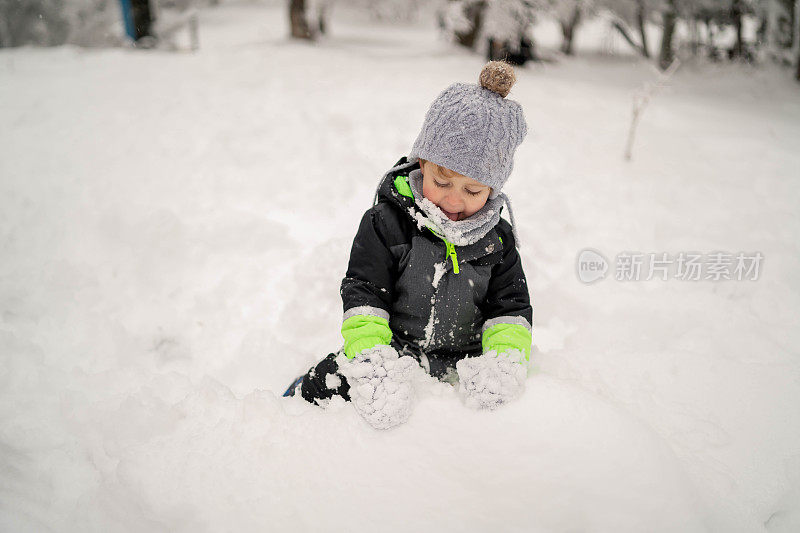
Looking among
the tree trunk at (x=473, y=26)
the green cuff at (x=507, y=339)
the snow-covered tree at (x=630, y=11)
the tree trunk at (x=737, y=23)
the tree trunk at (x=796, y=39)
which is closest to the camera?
the green cuff at (x=507, y=339)

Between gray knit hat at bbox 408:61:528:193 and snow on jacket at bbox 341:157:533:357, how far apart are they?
283mm

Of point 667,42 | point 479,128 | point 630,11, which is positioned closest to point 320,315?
point 479,128

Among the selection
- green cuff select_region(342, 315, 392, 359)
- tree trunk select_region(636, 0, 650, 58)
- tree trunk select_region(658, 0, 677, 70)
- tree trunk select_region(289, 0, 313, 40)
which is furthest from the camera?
tree trunk select_region(636, 0, 650, 58)

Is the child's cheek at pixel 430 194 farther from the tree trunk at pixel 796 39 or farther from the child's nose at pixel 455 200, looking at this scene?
the tree trunk at pixel 796 39

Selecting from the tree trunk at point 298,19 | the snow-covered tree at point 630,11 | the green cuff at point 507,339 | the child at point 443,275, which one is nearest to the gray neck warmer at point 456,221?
the child at point 443,275

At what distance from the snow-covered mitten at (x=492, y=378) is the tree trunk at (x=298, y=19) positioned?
12067 mm

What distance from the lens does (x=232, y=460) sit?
1.70 metres

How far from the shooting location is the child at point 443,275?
6.02ft

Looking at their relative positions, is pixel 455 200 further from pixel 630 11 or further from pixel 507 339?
pixel 630 11

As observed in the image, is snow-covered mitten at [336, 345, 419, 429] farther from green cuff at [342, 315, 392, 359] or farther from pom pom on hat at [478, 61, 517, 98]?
pom pom on hat at [478, 61, 517, 98]

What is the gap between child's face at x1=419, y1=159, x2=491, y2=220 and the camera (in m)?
1.91

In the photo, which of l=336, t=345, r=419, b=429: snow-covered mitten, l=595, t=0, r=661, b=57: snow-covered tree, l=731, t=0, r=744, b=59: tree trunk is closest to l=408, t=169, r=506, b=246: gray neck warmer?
l=336, t=345, r=419, b=429: snow-covered mitten

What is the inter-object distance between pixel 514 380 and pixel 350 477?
0.71m

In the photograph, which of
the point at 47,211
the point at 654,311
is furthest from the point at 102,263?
the point at 654,311
